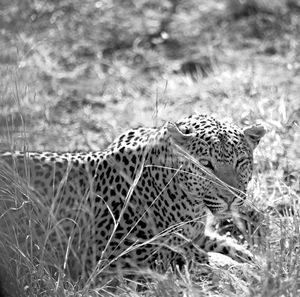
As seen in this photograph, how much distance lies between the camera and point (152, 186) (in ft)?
21.5

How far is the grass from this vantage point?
224 inches

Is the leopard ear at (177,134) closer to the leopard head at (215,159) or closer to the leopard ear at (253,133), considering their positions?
the leopard head at (215,159)

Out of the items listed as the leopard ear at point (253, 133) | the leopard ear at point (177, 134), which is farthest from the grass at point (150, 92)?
the leopard ear at point (253, 133)

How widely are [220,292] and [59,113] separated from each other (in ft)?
18.6

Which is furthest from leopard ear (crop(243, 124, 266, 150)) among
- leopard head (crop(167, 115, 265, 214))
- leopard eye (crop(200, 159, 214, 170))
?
leopard eye (crop(200, 159, 214, 170))

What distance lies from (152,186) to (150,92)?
463 cm

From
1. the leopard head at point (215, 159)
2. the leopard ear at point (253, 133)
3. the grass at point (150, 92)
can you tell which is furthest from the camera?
the leopard ear at point (253, 133)

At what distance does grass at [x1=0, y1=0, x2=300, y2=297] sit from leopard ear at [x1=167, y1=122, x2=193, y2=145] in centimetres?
21

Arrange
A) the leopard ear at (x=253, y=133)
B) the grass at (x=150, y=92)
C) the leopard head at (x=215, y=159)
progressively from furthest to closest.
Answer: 1. the leopard ear at (x=253, y=133)
2. the leopard head at (x=215, y=159)
3. the grass at (x=150, y=92)

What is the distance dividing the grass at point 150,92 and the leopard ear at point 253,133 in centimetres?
47

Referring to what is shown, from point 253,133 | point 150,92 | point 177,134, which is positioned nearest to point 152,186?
point 177,134

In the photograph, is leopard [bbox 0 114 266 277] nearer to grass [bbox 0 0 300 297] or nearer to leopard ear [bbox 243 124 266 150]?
leopard ear [bbox 243 124 266 150]

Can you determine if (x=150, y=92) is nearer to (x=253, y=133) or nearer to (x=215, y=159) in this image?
(x=253, y=133)

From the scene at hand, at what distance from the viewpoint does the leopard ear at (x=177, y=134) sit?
20.6ft
